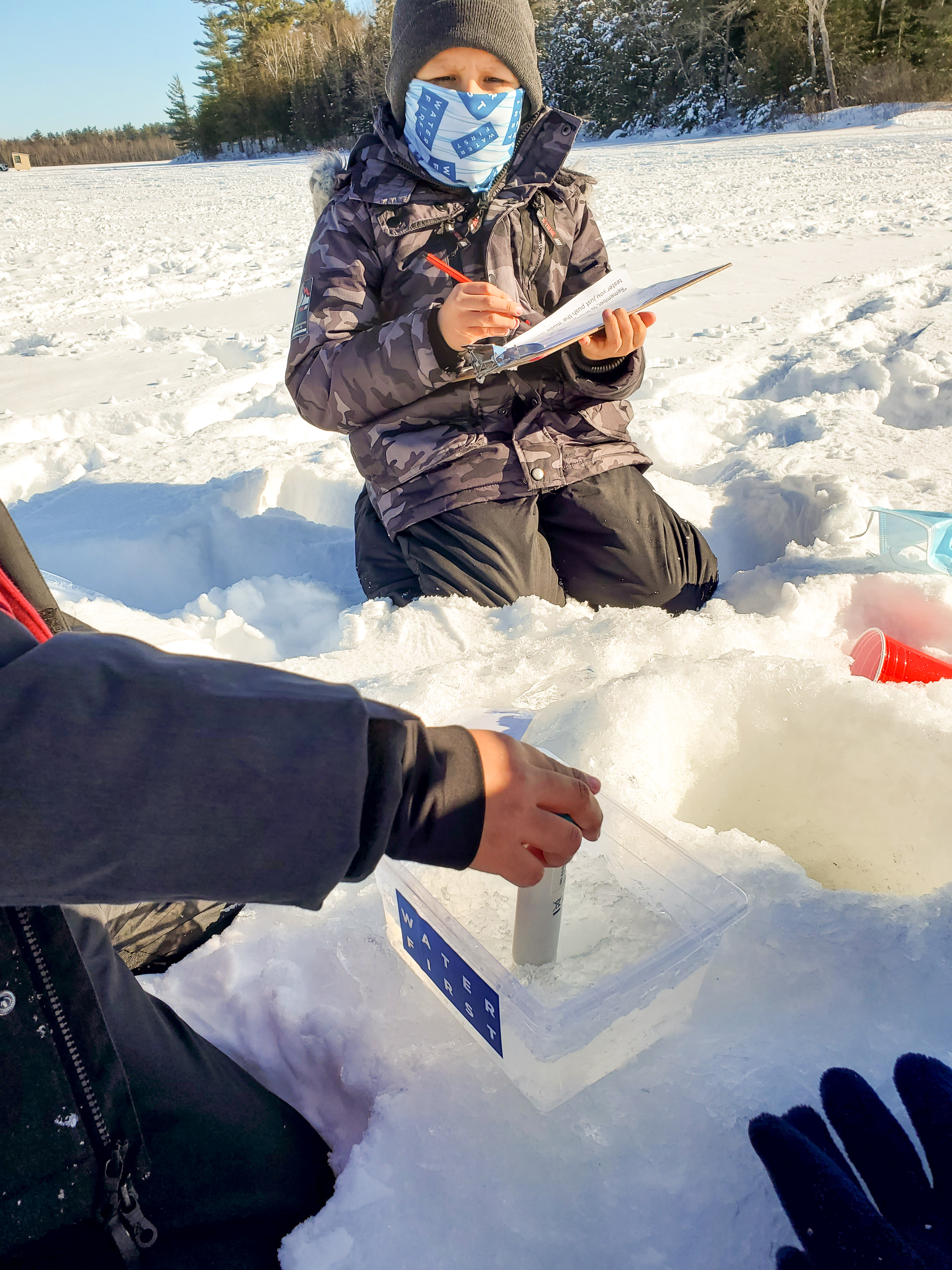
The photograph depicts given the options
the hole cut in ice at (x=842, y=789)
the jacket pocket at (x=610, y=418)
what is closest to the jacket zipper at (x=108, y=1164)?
the hole cut in ice at (x=842, y=789)

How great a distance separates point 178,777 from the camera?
1.79 ft

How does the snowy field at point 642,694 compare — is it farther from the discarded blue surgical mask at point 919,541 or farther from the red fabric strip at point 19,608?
the red fabric strip at point 19,608

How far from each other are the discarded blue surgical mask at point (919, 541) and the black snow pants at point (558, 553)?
41 cm

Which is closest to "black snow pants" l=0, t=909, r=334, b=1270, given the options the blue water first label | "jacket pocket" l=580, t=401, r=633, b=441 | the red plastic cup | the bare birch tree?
the blue water first label

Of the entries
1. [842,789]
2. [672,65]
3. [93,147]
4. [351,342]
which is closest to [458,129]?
[351,342]

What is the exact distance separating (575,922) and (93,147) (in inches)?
1354

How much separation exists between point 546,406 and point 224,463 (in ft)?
4.11

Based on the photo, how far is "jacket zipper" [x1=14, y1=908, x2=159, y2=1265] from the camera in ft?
2.29

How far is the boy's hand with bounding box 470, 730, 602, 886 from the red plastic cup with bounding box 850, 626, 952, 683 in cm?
95

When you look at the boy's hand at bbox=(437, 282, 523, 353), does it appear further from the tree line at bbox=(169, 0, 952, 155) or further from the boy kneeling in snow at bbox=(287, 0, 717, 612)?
the tree line at bbox=(169, 0, 952, 155)

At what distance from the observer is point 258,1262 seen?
0.79 metres

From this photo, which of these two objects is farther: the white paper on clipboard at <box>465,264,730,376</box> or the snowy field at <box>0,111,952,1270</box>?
the white paper on clipboard at <box>465,264,730,376</box>

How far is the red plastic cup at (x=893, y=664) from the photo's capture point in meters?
1.48

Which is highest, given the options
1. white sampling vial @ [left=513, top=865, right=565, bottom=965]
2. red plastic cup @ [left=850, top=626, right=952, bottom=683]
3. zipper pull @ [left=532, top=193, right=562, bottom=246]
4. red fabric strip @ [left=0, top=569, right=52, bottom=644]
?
zipper pull @ [left=532, top=193, right=562, bottom=246]
